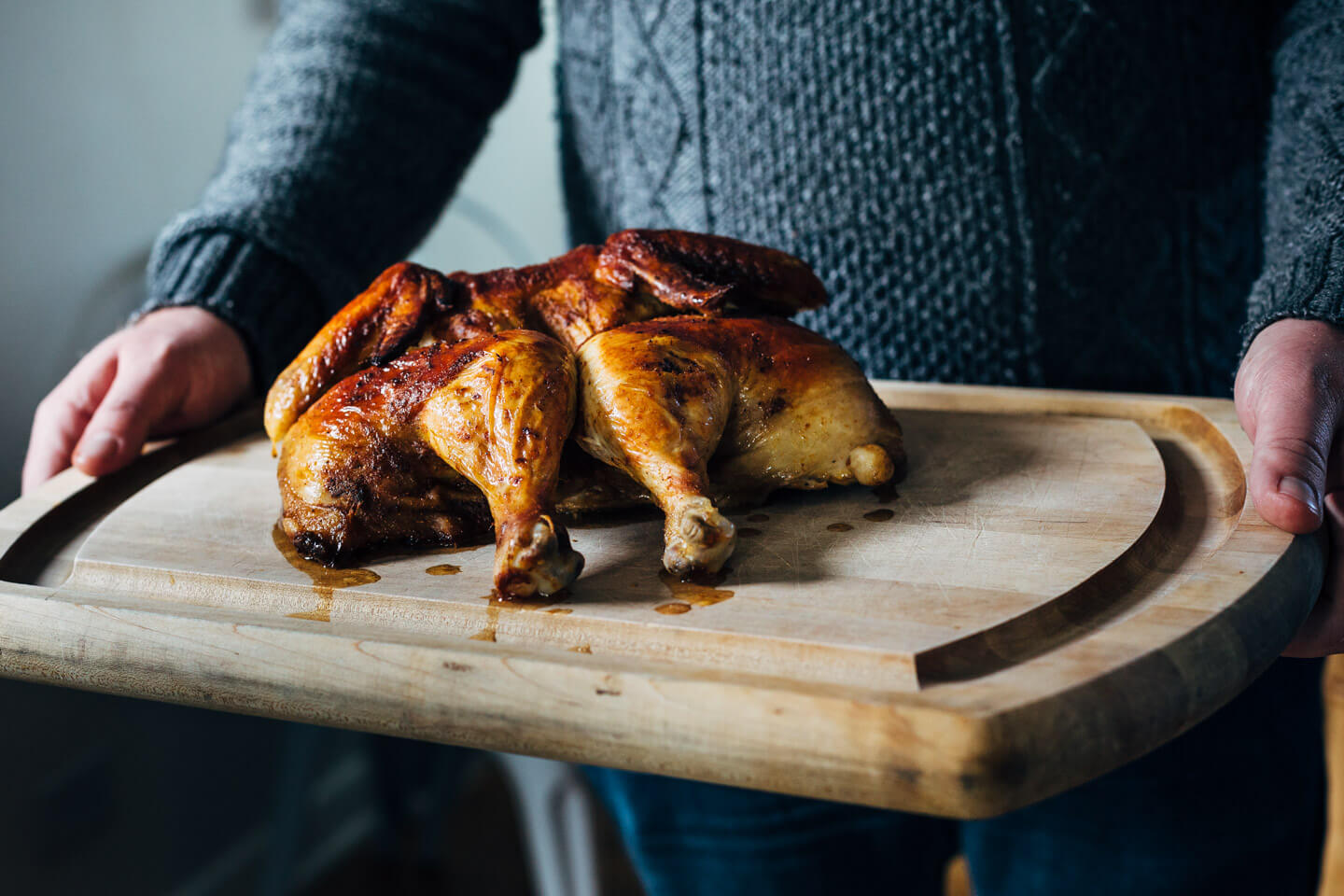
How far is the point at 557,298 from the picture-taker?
45.2 inches

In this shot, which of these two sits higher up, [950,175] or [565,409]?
[950,175]

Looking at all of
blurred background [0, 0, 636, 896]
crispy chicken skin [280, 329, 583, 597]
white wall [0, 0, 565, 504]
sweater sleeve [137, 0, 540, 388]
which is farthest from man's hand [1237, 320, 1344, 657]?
white wall [0, 0, 565, 504]

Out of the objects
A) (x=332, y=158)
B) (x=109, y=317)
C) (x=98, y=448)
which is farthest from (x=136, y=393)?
(x=109, y=317)

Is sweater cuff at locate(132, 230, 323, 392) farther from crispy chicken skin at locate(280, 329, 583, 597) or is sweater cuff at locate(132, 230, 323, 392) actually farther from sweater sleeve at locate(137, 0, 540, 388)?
crispy chicken skin at locate(280, 329, 583, 597)

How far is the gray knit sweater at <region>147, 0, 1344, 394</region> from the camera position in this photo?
133cm

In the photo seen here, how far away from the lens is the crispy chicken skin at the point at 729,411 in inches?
37.7

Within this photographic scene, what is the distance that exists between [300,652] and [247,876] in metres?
2.18

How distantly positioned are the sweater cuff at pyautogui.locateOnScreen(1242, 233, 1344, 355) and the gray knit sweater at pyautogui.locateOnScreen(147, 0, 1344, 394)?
141 mm

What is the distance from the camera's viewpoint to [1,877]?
6.63ft

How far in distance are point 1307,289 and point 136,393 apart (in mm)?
1305

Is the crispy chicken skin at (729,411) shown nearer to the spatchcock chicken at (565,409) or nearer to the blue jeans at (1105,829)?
the spatchcock chicken at (565,409)

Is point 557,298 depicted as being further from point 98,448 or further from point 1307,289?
point 1307,289

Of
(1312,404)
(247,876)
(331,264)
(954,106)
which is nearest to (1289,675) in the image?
(1312,404)

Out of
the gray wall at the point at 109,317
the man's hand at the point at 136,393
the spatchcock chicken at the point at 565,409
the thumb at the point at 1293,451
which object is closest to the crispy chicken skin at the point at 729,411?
the spatchcock chicken at the point at 565,409
